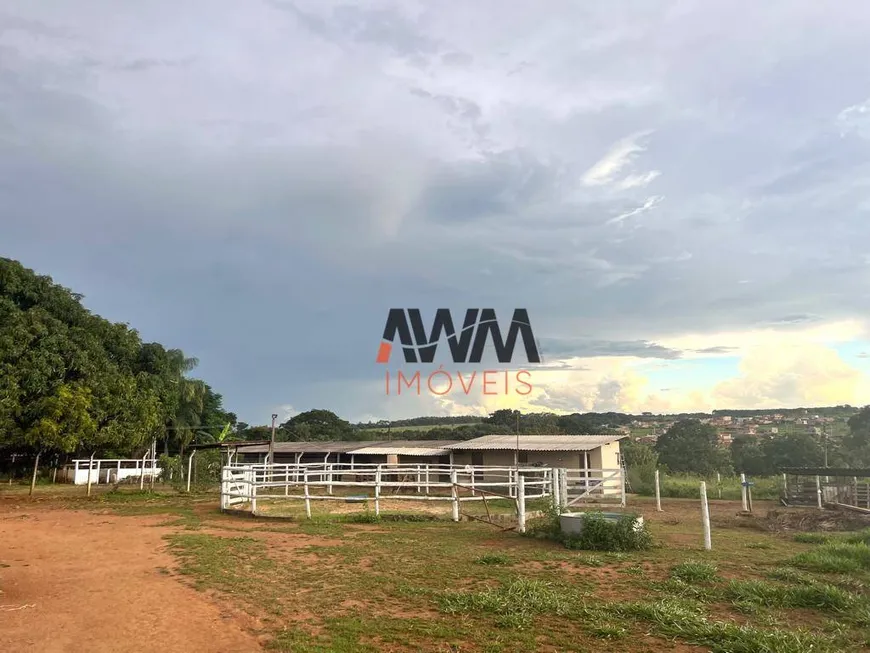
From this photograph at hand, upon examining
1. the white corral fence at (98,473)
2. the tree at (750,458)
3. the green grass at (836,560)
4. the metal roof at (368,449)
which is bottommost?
the tree at (750,458)

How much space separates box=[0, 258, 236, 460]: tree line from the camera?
22.6m

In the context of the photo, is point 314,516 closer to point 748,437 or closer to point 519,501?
point 519,501

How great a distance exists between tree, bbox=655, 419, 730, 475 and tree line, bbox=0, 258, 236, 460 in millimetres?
33832

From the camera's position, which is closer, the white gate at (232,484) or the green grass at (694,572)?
the green grass at (694,572)

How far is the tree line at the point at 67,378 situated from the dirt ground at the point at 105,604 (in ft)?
41.7

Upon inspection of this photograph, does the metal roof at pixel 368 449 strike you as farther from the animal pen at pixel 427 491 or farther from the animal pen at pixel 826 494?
the animal pen at pixel 826 494

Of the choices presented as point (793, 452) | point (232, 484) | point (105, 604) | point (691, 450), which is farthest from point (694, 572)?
point (691, 450)

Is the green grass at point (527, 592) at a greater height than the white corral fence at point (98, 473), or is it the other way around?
the green grass at point (527, 592)

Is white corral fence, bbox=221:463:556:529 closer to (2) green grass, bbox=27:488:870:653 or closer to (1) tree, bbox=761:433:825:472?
(2) green grass, bbox=27:488:870:653

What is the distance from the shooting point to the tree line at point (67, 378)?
74.1 ft

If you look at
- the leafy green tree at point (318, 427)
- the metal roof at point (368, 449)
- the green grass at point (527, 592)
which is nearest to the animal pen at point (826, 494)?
the green grass at point (527, 592)

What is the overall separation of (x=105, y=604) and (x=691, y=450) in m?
44.4

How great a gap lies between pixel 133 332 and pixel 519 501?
26996mm

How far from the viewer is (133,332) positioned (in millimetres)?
32188
